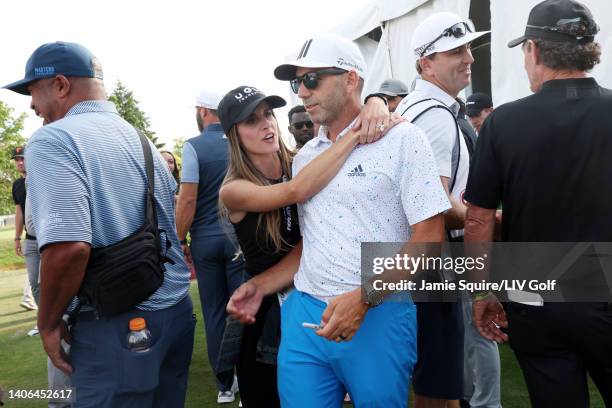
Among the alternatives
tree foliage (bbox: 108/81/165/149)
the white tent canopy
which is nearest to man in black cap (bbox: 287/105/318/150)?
the white tent canopy

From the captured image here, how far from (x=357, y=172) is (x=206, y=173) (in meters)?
2.34

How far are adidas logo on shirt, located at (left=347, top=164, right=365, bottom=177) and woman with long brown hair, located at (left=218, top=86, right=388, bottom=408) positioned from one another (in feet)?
0.93

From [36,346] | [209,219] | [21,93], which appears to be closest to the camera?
[21,93]

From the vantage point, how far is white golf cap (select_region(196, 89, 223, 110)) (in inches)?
178

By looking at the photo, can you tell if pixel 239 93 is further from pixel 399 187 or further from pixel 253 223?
pixel 399 187

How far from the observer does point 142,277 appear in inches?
90.6

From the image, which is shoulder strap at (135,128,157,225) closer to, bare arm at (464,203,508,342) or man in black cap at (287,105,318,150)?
bare arm at (464,203,508,342)

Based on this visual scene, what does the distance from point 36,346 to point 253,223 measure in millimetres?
5398

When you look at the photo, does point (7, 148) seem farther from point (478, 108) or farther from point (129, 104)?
point (478, 108)

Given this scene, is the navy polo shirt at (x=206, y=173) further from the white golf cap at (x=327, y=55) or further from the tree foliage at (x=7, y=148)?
the tree foliage at (x=7, y=148)

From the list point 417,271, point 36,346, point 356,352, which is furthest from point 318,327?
point 36,346

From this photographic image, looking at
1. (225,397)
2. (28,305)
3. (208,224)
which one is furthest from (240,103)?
(28,305)

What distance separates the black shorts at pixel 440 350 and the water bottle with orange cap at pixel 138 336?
1.33m

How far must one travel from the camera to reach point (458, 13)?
5969 millimetres
